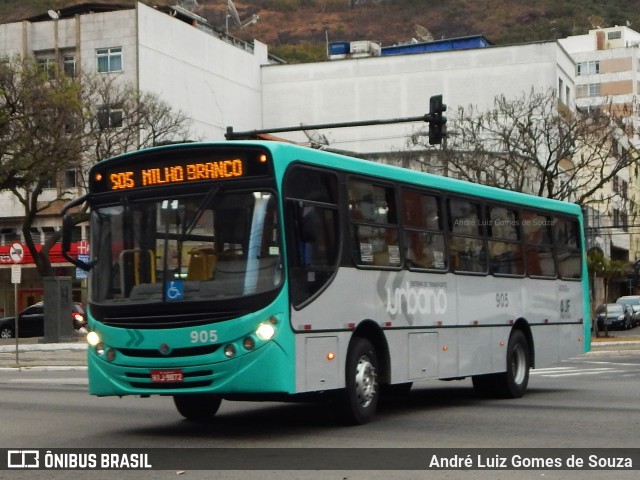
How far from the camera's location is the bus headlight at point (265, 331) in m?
12.2

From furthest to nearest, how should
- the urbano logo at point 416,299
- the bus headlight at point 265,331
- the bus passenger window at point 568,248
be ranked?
1. the bus passenger window at point 568,248
2. the urbano logo at point 416,299
3. the bus headlight at point 265,331

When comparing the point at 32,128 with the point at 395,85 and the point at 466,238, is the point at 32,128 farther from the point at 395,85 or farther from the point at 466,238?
the point at 395,85

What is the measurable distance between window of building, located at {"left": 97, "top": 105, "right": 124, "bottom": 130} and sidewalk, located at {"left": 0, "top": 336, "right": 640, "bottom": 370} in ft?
30.9

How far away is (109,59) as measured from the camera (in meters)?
68.0

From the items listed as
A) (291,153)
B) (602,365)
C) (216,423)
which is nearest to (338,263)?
(291,153)

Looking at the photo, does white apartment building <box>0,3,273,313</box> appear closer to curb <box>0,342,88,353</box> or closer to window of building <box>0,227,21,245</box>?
window of building <box>0,227,21,245</box>

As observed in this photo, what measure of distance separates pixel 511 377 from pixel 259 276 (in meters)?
6.83

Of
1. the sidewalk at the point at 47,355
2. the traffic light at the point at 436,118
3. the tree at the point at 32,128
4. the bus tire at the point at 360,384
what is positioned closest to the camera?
the bus tire at the point at 360,384

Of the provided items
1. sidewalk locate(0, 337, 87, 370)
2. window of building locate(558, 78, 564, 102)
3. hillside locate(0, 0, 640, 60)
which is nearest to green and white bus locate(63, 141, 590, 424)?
sidewalk locate(0, 337, 87, 370)

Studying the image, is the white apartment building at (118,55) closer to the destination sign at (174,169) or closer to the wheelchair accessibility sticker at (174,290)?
the destination sign at (174,169)

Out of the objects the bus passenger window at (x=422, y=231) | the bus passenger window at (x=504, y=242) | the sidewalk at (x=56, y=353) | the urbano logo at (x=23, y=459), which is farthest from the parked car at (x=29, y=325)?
the urbano logo at (x=23, y=459)

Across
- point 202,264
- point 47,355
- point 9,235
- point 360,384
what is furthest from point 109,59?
point 202,264

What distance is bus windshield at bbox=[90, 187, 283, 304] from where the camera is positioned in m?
12.4

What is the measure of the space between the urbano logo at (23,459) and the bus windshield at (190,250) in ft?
6.68
